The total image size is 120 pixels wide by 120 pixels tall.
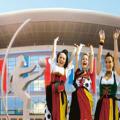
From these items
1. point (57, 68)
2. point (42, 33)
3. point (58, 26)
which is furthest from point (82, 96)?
point (42, 33)

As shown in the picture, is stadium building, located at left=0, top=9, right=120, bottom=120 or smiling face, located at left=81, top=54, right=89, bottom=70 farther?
stadium building, located at left=0, top=9, right=120, bottom=120

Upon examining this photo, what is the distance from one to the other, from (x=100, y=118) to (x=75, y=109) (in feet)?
1.34

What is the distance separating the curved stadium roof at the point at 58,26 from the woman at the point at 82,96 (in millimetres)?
32452

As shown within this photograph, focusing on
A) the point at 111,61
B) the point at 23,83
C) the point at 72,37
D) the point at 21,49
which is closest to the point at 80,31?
the point at 72,37

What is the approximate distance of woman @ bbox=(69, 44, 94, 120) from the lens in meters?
7.85

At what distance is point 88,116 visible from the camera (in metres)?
7.84

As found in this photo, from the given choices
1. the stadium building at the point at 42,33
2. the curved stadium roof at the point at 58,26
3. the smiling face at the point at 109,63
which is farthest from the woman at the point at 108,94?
the curved stadium roof at the point at 58,26

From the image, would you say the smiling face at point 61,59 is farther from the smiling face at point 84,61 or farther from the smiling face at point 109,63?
the smiling face at point 109,63

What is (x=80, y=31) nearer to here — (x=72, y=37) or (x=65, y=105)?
(x=72, y=37)

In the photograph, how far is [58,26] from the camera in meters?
43.0

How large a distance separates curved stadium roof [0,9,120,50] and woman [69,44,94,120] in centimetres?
3245

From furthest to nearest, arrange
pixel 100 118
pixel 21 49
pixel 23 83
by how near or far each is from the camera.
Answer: pixel 21 49
pixel 23 83
pixel 100 118

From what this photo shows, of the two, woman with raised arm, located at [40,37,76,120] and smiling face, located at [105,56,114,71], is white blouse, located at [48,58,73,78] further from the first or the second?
smiling face, located at [105,56,114,71]

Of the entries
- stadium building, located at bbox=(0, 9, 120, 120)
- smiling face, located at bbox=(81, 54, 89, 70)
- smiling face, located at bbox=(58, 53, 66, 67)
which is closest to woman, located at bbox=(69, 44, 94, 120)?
smiling face, located at bbox=(81, 54, 89, 70)
